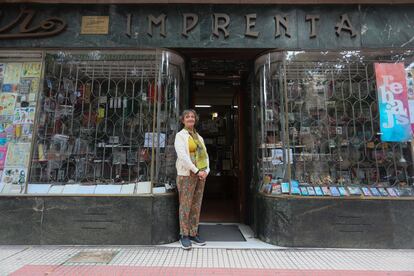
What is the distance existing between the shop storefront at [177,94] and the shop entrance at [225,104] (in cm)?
54

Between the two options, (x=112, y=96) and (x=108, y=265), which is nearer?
(x=108, y=265)

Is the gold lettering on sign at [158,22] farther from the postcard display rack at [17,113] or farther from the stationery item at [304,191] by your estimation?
the stationery item at [304,191]

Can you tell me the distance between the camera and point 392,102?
474cm

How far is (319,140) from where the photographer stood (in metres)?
4.83

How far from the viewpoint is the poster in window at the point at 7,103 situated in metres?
4.97

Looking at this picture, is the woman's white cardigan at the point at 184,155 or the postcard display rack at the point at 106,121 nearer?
the woman's white cardigan at the point at 184,155

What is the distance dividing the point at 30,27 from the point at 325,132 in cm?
560

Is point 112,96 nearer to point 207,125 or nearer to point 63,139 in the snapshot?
A: point 63,139

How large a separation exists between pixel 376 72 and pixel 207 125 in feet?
17.4

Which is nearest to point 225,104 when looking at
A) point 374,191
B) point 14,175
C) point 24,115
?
point 374,191

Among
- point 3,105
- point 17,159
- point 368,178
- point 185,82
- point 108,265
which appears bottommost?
point 108,265

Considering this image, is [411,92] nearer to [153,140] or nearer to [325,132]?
[325,132]

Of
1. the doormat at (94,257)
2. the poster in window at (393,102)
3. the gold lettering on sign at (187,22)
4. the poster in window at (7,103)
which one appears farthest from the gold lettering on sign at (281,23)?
the poster in window at (7,103)

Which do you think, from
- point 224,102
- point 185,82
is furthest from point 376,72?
point 224,102
